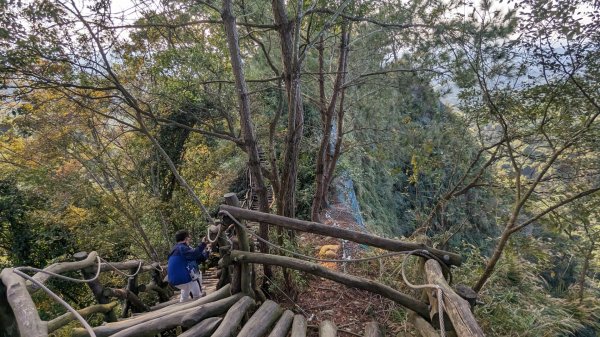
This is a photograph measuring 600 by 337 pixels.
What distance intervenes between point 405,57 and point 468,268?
3872mm

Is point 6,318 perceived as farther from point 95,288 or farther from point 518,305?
point 518,305

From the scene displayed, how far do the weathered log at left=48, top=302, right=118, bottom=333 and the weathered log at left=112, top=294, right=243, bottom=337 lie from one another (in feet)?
1.83

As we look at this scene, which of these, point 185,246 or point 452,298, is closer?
point 452,298

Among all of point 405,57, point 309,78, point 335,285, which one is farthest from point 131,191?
point 405,57

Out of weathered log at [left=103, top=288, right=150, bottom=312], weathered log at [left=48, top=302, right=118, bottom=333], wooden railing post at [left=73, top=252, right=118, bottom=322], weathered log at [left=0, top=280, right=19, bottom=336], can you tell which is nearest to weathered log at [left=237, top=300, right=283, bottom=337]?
weathered log at [left=48, top=302, right=118, bottom=333]

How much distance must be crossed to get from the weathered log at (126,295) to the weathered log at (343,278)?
1855mm

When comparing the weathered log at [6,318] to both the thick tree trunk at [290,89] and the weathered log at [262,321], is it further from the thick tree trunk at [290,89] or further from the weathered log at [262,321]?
the thick tree trunk at [290,89]

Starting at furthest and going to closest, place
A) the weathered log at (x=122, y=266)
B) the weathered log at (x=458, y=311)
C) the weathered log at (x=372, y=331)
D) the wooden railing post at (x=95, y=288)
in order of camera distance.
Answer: the weathered log at (x=122, y=266), the wooden railing post at (x=95, y=288), the weathered log at (x=372, y=331), the weathered log at (x=458, y=311)

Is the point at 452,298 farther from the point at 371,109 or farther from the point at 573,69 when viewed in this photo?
the point at 371,109

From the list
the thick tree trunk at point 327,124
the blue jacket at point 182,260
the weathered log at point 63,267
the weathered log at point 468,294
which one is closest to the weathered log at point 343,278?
the weathered log at point 468,294

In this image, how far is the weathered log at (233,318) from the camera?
2.87 metres

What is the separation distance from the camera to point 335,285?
5734mm

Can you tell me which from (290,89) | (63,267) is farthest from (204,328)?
(290,89)

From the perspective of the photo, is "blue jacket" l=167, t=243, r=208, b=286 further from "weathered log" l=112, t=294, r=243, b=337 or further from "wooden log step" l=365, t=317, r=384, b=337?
"wooden log step" l=365, t=317, r=384, b=337
